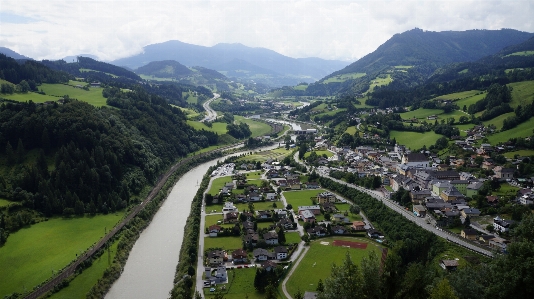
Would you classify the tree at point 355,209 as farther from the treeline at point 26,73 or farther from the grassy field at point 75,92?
the treeline at point 26,73

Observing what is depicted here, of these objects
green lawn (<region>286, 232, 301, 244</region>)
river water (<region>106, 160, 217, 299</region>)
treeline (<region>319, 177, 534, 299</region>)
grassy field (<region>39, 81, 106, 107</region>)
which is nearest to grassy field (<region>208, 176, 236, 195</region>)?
river water (<region>106, 160, 217, 299</region>)

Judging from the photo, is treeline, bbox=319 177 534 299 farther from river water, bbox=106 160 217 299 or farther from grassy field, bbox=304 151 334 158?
grassy field, bbox=304 151 334 158

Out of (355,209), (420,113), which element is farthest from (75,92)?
(420,113)

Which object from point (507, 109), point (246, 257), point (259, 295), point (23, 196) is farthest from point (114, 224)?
point (507, 109)

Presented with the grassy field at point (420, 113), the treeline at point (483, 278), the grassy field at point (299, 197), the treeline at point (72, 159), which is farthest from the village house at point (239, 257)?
the grassy field at point (420, 113)

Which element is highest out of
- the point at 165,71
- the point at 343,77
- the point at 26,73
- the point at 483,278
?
the point at 165,71

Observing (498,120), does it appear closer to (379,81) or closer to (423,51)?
(379,81)

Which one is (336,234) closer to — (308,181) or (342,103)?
(308,181)
